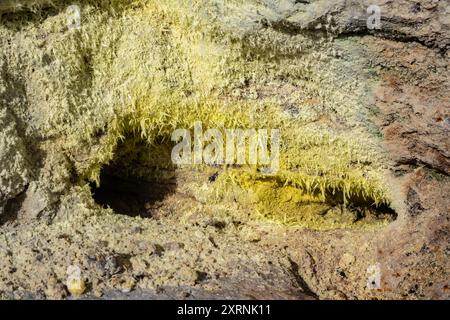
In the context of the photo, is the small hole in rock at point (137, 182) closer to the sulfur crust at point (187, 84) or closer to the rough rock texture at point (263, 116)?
the sulfur crust at point (187, 84)

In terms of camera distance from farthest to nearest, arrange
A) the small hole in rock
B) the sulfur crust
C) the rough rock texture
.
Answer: the small hole in rock
the sulfur crust
the rough rock texture

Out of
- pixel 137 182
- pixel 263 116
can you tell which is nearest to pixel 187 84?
pixel 263 116

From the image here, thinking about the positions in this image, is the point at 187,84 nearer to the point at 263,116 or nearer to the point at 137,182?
the point at 263,116

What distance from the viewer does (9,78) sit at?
2.99 meters

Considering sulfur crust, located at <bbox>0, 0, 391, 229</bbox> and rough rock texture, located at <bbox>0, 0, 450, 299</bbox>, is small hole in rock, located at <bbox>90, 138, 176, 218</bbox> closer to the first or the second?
sulfur crust, located at <bbox>0, 0, 391, 229</bbox>

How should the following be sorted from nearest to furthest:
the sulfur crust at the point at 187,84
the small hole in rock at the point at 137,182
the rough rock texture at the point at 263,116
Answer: the rough rock texture at the point at 263,116, the sulfur crust at the point at 187,84, the small hole in rock at the point at 137,182

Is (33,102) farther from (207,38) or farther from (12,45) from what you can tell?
(207,38)

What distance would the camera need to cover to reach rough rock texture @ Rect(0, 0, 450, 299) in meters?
2.85

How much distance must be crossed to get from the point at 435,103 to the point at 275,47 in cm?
78

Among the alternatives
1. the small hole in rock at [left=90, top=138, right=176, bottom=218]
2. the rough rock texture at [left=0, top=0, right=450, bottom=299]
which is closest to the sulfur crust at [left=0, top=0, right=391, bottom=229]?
the rough rock texture at [left=0, top=0, right=450, bottom=299]

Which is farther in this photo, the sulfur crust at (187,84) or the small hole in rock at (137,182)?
the small hole in rock at (137,182)

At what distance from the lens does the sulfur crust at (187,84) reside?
304cm

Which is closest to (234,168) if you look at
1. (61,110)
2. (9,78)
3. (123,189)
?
(123,189)

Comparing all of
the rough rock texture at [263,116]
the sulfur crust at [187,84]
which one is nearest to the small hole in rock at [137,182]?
the sulfur crust at [187,84]
